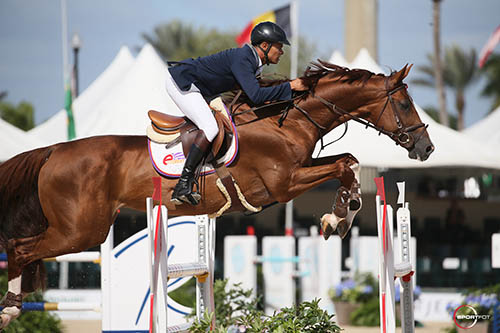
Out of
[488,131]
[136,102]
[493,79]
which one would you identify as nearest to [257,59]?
[136,102]

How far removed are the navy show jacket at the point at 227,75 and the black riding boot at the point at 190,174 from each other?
1.22ft

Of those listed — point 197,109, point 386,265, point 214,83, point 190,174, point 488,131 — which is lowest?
point 386,265

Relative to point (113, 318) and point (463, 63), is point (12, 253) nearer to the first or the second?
point (113, 318)

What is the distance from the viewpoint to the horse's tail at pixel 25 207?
480cm

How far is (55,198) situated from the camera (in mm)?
4715

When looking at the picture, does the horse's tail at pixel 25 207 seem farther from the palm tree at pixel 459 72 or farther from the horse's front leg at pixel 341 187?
the palm tree at pixel 459 72

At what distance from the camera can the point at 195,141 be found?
443cm

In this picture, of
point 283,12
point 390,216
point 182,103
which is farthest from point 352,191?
point 283,12

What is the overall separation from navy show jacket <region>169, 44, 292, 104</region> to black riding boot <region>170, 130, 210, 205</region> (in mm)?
371

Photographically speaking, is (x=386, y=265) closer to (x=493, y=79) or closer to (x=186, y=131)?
(x=186, y=131)

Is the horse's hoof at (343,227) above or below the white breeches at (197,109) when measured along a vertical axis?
below

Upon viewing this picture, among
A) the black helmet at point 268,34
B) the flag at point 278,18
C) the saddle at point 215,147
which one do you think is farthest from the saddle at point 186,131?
the flag at point 278,18

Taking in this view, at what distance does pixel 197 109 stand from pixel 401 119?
1.29 metres

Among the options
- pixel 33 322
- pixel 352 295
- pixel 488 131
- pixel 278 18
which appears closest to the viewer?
pixel 33 322
